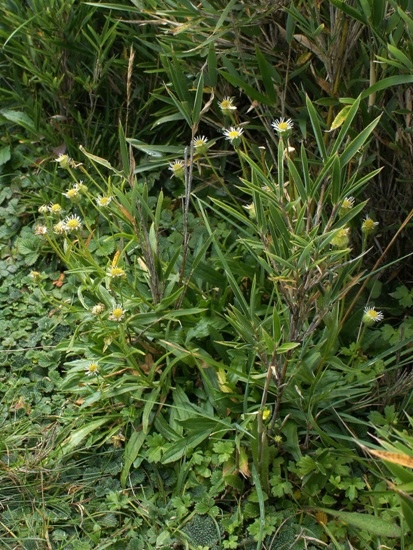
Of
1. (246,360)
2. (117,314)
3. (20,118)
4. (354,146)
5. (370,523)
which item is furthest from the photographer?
(20,118)

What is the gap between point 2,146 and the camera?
318 centimetres

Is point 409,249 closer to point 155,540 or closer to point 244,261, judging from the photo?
point 244,261

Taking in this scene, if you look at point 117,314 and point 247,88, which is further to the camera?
point 247,88

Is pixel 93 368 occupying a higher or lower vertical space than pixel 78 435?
higher

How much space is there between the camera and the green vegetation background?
6.34 feet

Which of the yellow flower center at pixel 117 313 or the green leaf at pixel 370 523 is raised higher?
the yellow flower center at pixel 117 313

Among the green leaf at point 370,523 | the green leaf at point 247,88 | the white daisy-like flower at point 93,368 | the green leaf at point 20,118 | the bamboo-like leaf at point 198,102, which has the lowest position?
the green leaf at point 370,523

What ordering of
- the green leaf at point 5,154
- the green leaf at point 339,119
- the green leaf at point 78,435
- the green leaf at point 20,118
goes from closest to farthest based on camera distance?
the green leaf at point 339,119 → the green leaf at point 78,435 → the green leaf at point 20,118 → the green leaf at point 5,154

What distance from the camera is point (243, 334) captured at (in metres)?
1.90

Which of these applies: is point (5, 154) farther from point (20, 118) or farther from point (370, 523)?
point (370, 523)

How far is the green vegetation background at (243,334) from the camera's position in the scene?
6.34 ft

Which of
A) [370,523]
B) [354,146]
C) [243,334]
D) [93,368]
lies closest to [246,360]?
[243,334]

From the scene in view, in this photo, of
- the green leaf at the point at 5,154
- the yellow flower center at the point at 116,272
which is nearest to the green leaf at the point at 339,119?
the yellow flower center at the point at 116,272

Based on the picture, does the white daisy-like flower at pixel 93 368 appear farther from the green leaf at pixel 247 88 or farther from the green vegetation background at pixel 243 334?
the green leaf at pixel 247 88
